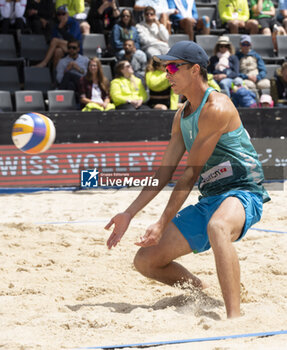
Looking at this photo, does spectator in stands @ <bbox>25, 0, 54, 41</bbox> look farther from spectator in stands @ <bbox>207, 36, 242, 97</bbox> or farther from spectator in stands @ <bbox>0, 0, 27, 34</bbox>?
spectator in stands @ <bbox>207, 36, 242, 97</bbox>

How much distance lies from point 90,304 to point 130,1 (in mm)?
9475

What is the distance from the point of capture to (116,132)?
896 cm

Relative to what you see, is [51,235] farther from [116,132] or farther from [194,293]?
[116,132]

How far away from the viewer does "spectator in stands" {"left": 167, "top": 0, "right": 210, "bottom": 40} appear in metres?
11.8

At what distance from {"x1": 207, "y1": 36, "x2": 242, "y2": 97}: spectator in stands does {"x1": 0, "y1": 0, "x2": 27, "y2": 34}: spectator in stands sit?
3.58 m

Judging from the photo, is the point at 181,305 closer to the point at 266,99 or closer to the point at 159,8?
the point at 266,99

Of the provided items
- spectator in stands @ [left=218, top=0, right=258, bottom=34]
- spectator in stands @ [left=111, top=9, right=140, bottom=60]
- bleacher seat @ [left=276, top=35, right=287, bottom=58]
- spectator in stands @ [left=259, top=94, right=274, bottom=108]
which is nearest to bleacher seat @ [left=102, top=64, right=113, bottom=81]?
spectator in stands @ [left=111, top=9, right=140, bottom=60]

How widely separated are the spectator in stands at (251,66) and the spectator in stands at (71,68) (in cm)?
287

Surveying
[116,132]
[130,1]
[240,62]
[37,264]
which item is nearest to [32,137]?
[37,264]

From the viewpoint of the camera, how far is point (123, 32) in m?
10.8

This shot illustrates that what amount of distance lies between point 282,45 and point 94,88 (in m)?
4.53

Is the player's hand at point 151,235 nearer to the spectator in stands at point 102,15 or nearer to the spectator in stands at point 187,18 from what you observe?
the spectator in stands at point 102,15

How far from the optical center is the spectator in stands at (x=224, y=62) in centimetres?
1066

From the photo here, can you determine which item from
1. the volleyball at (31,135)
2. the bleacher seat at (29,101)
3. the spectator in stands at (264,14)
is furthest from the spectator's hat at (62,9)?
the volleyball at (31,135)
